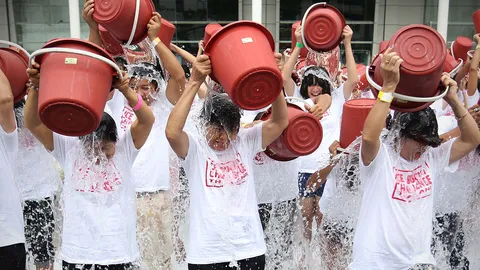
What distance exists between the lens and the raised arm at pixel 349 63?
3.88m

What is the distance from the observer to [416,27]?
2.26 m

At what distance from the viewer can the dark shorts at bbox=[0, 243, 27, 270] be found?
2.72 metres

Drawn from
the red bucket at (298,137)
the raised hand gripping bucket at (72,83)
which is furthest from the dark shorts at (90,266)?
the red bucket at (298,137)

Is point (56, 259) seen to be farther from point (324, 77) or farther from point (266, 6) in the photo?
point (266, 6)

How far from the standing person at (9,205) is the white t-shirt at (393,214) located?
1.86 meters

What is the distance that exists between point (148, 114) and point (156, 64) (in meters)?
1.37

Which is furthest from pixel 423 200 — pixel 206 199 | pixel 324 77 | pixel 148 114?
pixel 324 77

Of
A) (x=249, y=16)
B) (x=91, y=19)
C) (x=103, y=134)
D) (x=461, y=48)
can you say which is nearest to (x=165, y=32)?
(x=91, y=19)

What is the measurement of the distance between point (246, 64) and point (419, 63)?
769 millimetres

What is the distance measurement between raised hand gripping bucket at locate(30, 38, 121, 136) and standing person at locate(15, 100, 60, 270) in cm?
125

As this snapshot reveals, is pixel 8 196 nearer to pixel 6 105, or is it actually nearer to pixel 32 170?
pixel 6 105

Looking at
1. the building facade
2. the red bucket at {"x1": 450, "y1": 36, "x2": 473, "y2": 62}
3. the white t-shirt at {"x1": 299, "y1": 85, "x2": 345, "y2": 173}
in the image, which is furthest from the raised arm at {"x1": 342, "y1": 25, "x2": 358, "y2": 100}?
the building facade

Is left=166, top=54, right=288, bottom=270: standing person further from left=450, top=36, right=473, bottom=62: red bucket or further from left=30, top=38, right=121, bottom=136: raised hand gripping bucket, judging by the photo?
left=450, top=36, right=473, bottom=62: red bucket

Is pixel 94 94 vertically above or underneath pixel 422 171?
above
